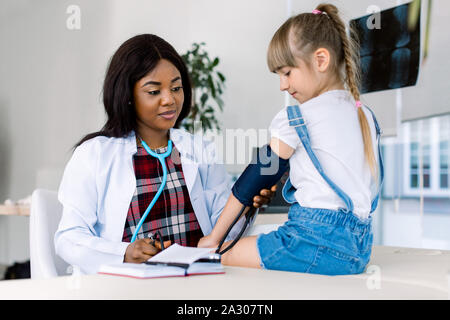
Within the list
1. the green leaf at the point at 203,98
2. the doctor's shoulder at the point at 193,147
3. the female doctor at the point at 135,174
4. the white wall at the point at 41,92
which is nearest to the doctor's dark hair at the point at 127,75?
the female doctor at the point at 135,174

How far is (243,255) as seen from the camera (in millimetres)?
1087

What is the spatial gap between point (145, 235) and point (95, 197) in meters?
0.17

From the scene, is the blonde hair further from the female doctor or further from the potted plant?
the potted plant

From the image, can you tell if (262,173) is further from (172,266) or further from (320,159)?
(172,266)

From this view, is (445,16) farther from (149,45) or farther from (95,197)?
(95,197)

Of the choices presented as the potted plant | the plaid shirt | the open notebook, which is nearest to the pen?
the open notebook

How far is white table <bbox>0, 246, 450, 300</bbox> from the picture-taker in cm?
75

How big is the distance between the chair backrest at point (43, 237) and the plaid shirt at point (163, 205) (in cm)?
19

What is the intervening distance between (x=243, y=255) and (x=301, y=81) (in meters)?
0.42

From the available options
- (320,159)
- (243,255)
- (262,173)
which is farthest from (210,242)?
(320,159)

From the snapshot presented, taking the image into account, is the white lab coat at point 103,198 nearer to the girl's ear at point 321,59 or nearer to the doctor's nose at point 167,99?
the doctor's nose at point 167,99

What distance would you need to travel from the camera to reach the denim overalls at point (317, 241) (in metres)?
1.01

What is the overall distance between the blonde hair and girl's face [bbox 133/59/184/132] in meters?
0.33
